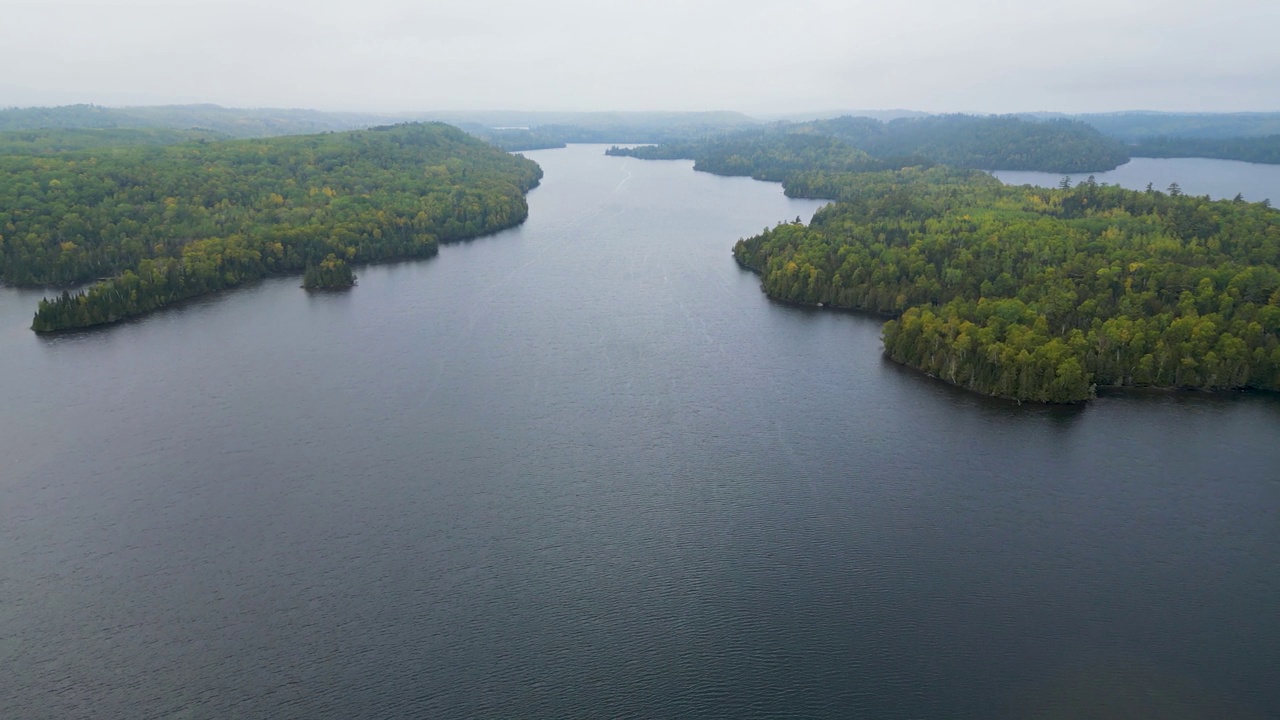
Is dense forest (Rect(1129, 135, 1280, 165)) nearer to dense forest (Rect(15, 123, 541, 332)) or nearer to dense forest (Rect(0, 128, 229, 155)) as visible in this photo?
dense forest (Rect(15, 123, 541, 332))

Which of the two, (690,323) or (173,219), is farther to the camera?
(173,219)

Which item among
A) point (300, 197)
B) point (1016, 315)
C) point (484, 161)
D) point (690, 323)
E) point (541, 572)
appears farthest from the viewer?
point (484, 161)

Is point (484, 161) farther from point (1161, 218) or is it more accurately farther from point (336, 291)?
point (1161, 218)

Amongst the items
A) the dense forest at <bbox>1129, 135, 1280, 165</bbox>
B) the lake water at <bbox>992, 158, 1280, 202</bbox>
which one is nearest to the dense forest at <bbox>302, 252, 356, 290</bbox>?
the lake water at <bbox>992, 158, 1280, 202</bbox>

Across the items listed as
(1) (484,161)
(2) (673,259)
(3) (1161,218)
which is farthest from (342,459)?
(1) (484,161)

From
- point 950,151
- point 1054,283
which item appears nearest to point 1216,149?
point 950,151

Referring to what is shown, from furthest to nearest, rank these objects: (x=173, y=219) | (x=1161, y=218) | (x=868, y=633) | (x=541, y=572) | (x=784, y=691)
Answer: (x=173, y=219)
(x=1161, y=218)
(x=541, y=572)
(x=868, y=633)
(x=784, y=691)

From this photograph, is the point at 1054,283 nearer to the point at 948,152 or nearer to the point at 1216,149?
the point at 948,152
